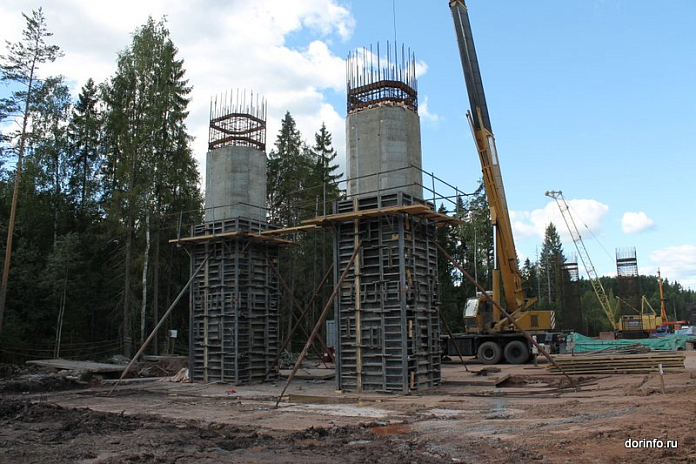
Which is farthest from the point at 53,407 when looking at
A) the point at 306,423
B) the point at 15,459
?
the point at 306,423

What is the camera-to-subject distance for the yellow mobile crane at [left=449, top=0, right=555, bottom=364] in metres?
23.1

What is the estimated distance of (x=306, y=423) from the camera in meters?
10.7

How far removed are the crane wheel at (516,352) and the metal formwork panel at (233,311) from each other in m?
10.4

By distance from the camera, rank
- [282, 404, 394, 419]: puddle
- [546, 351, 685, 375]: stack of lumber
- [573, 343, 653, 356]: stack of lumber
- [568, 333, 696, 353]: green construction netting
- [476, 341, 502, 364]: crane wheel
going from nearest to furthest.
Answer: [282, 404, 394, 419]: puddle, [546, 351, 685, 375]: stack of lumber, [476, 341, 502, 364]: crane wheel, [573, 343, 653, 356]: stack of lumber, [568, 333, 696, 353]: green construction netting

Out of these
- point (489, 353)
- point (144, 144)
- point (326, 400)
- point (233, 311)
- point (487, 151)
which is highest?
point (144, 144)

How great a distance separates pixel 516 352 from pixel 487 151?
8946 mm

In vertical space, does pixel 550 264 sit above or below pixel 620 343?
above

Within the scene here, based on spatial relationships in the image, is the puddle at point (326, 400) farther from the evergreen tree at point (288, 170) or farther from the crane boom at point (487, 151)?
the evergreen tree at point (288, 170)

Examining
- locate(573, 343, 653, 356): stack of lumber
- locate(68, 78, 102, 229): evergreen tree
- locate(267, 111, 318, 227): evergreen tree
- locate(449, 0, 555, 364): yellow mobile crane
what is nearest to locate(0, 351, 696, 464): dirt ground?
locate(449, 0, 555, 364): yellow mobile crane

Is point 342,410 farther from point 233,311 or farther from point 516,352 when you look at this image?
point 516,352

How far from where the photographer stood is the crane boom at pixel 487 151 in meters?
23.1

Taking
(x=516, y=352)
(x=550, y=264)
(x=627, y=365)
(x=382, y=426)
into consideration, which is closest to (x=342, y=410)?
(x=382, y=426)

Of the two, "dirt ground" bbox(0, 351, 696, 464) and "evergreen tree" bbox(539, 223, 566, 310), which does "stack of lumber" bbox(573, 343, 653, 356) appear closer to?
"dirt ground" bbox(0, 351, 696, 464)

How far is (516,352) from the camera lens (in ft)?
80.0
